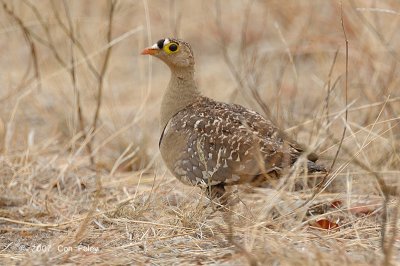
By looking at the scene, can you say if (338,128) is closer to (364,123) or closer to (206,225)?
(364,123)

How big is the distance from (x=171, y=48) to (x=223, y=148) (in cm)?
77

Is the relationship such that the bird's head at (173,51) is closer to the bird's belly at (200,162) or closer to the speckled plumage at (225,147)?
the speckled plumage at (225,147)

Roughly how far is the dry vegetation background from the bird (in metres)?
0.13

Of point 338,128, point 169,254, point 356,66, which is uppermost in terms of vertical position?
A: point 356,66

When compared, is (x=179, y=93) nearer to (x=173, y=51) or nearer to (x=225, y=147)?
(x=173, y=51)

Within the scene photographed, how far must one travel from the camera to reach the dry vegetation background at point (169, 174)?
3.03 m

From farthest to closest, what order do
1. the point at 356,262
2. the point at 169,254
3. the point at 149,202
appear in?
the point at 149,202 → the point at 169,254 → the point at 356,262

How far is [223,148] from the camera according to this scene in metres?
3.45

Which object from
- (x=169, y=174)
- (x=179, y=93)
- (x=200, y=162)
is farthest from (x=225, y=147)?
(x=169, y=174)

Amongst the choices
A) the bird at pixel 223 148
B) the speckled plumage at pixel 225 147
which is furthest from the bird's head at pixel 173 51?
the speckled plumage at pixel 225 147

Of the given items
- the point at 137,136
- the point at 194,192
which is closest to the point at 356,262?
the point at 194,192

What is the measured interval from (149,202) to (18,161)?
4.45 ft

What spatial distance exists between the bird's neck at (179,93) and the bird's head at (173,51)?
0.04 metres

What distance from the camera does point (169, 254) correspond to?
3.02m
